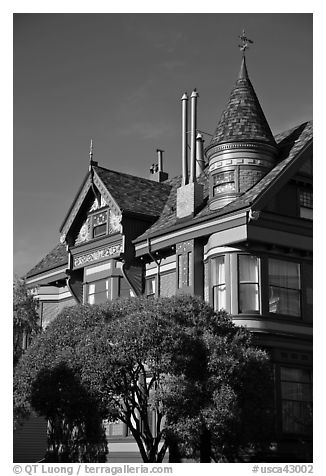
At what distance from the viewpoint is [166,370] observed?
21.5 meters

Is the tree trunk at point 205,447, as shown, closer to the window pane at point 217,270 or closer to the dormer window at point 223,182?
the window pane at point 217,270

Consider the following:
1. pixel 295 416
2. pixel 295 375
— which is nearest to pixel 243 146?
pixel 295 375

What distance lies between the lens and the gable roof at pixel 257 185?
26.2m

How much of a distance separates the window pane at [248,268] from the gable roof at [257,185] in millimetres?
1676

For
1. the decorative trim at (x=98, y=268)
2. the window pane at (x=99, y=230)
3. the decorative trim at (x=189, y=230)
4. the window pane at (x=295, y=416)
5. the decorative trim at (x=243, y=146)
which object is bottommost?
the window pane at (x=295, y=416)

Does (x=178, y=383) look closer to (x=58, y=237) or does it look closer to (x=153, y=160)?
(x=58, y=237)

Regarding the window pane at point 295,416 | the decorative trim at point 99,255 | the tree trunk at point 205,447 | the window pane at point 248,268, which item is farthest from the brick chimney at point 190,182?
the tree trunk at point 205,447

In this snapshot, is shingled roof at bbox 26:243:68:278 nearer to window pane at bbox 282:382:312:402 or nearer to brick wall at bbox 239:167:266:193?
brick wall at bbox 239:167:266:193

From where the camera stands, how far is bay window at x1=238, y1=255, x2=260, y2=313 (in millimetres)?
25812

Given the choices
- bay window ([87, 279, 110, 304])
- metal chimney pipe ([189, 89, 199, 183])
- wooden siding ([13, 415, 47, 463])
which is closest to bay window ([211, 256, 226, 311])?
metal chimney pipe ([189, 89, 199, 183])

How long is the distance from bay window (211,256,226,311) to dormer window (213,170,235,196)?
2622mm
